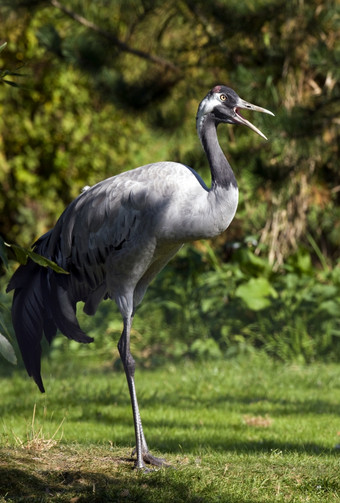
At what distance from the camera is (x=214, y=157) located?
4594 mm

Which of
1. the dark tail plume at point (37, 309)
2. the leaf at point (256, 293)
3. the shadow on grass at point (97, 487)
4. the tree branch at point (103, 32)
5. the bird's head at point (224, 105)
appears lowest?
the shadow on grass at point (97, 487)

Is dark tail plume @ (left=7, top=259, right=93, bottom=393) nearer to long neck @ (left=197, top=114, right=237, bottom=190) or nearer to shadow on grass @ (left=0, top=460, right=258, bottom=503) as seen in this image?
shadow on grass @ (left=0, top=460, right=258, bottom=503)

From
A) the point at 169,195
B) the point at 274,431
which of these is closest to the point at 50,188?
the point at 274,431

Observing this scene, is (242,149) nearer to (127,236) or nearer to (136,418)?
(127,236)

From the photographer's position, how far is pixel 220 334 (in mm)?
8469

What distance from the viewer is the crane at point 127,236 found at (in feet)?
14.4

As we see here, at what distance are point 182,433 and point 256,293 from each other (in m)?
2.78

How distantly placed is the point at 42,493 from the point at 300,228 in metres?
5.87

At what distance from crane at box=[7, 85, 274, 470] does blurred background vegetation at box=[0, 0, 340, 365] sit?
2.92 m

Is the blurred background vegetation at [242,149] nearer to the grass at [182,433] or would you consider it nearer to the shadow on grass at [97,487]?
the grass at [182,433]

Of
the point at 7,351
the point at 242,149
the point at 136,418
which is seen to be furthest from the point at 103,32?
the point at 7,351

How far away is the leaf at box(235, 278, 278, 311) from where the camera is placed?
816 cm

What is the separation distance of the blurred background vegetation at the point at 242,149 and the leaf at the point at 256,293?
13 mm

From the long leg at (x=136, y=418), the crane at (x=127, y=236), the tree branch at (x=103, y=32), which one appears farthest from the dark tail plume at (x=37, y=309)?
the tree branch at (x=103, y=32)
